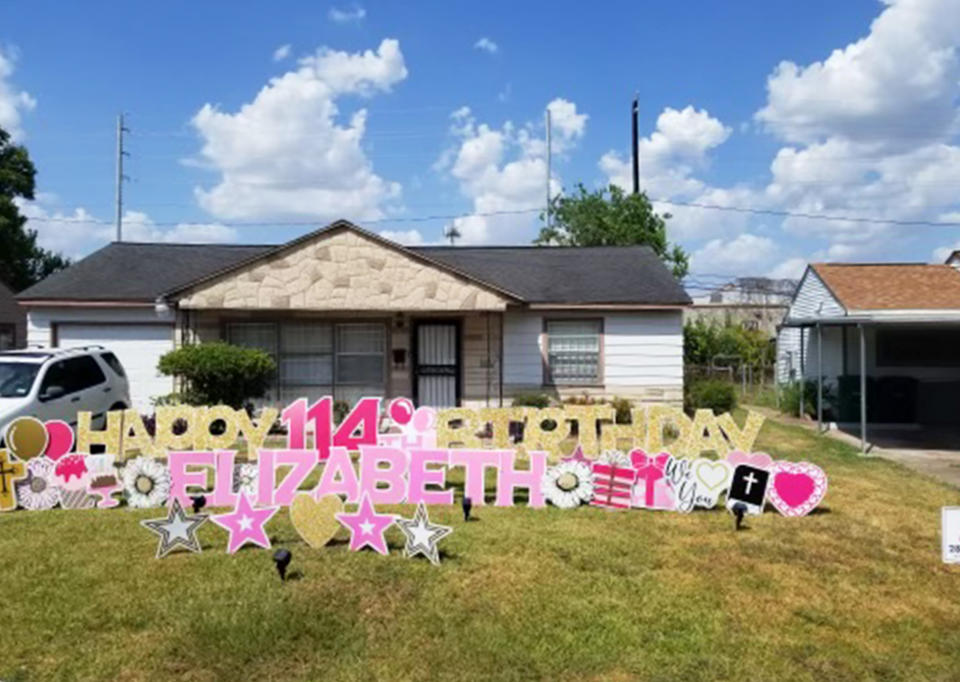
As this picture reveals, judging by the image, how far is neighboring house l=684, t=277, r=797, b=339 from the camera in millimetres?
39188

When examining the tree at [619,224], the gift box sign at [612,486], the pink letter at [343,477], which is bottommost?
the gift box sign at [612,486]

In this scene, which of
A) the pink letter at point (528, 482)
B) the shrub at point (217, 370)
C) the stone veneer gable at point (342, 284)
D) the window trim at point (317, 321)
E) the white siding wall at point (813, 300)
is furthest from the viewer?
the white siding wall at point (813, 300)

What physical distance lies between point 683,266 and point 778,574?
24948 millimetres

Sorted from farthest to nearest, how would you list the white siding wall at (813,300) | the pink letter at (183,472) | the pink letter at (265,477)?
the white siding wall at (813,300), the pink letter at (183,472), the pink letter at (265,477)

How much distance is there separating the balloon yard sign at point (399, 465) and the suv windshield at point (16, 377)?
2.58m

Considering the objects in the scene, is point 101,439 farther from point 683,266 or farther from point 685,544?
point 683,266

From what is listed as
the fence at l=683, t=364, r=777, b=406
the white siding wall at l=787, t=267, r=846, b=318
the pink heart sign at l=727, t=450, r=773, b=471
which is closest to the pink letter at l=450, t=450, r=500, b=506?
the pink heart sign at l=727, t=450, r=773, b=471

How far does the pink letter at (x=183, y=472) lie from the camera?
7605 millimetres

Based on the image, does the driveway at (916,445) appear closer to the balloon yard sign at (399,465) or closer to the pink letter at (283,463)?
the balloon yard sign at (399,465)

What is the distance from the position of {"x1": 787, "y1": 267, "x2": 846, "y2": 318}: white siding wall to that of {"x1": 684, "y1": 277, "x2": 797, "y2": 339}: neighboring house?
44.1 ft

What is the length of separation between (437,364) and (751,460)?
8393 mm

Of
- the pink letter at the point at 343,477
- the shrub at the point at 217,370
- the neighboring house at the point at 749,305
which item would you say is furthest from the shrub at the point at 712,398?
the neighboring house at the point at 749,305

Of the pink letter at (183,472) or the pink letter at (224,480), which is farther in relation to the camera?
the pink letter at (183,472)

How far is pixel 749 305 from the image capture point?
4266cm
